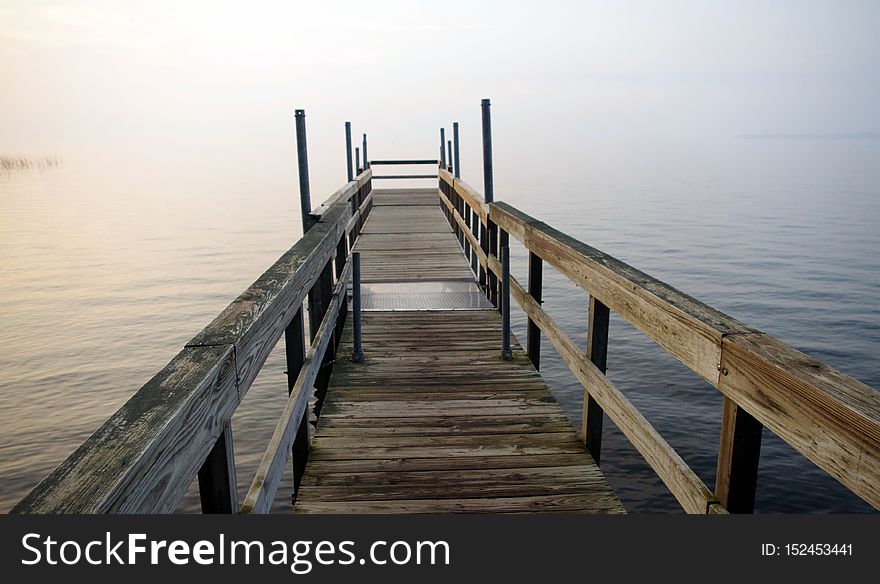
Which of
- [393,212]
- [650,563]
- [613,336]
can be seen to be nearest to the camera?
[650,563]

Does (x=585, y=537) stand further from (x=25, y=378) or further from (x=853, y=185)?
(x=853, y=185)

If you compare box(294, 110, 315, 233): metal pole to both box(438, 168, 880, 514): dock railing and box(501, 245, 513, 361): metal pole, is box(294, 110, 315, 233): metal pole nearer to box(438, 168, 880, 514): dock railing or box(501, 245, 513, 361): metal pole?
box(501, 245, 513, 361): metal pole

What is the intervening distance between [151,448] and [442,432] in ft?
8.85

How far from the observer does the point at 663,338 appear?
7.97 ft

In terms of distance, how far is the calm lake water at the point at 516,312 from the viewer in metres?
8.18

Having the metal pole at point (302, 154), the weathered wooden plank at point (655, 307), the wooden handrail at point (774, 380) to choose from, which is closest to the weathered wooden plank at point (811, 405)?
the wooden handrail at point (774, 380)

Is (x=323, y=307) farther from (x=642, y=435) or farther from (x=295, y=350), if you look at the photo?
(x=642, y=435)

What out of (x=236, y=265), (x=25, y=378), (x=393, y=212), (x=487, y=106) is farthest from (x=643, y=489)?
(x=236, y=265)

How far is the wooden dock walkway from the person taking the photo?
10.6 feet

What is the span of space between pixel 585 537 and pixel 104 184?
60.3m

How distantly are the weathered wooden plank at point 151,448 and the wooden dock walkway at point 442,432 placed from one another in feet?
4.94

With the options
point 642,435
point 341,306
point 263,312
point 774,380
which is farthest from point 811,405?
point 341,306

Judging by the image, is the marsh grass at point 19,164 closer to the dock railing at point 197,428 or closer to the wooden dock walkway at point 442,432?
the wooden dock walkway at point 442,432

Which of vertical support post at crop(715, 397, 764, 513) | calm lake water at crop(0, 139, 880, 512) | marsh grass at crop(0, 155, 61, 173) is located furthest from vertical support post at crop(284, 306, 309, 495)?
marsh grass at crop(0, 155, 61, 173)
